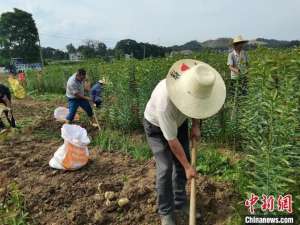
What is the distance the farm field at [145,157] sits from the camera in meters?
3.31

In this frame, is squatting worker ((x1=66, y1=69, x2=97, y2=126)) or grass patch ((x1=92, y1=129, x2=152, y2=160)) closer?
grass patch ((x1=92, y1=129, x2=152, y2=160))

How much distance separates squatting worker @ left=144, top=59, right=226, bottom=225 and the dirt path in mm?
567

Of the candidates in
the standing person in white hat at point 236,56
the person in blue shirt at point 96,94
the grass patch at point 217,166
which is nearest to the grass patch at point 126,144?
the grass patch at point 217,166

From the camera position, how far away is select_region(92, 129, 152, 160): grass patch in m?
5.96

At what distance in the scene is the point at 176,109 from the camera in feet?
11.0

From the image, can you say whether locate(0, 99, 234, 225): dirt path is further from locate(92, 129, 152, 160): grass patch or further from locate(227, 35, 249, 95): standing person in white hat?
locate(227, 35, 249, 95): standing person in white hat

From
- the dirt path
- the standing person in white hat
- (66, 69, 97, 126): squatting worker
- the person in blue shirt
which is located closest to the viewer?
the dirt path

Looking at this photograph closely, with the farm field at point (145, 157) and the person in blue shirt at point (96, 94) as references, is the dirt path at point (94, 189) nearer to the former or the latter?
the farm field at point (145, 157)

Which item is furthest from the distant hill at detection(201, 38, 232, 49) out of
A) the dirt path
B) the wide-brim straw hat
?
the dirt path

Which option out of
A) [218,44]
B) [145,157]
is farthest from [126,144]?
[218,44]

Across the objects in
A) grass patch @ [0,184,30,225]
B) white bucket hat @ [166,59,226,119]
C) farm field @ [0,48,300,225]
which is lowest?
grass patch @ [0,184,30,225]

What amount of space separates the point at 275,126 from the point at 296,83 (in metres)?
0.85

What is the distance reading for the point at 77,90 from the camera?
8.09 metres

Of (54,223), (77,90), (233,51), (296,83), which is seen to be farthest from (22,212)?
(233,51)
